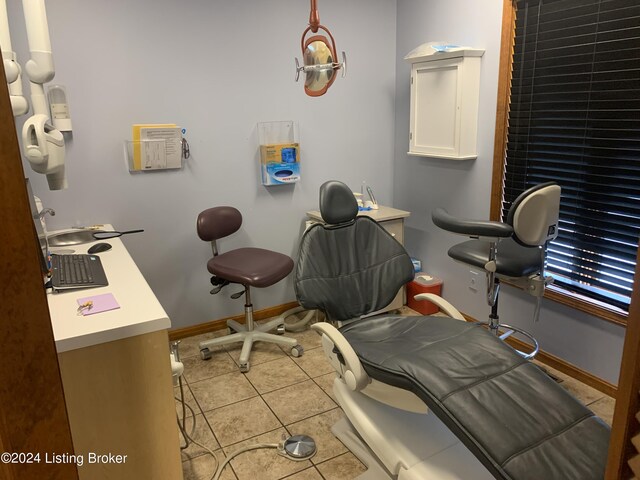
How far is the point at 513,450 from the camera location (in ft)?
4.57

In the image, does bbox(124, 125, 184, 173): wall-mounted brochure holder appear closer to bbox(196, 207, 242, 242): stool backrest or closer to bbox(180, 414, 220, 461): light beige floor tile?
bbox(196, 207, 242, 242): stool backrest

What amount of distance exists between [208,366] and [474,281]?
1829mm

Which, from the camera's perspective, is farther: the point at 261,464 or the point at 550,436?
the point at 261,464

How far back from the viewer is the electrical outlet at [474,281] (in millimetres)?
3264

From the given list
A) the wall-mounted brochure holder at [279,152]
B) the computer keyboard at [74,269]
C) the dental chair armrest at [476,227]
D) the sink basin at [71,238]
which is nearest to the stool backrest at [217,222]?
the wall-mounted brochure holder at [279,152]

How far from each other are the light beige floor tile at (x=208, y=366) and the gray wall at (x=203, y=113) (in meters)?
0.38

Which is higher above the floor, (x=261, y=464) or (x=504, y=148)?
(x=504, y=148)

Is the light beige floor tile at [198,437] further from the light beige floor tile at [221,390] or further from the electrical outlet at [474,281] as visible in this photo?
the electrical outlet at [474,281]

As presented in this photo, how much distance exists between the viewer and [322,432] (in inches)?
91.2

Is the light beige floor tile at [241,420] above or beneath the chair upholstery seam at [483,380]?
beneath

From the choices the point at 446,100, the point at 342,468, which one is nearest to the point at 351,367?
the point at 342,468

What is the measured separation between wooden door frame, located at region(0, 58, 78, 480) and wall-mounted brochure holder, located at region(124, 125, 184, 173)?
87.6 inches

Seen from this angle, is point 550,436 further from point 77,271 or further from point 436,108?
point 436,108

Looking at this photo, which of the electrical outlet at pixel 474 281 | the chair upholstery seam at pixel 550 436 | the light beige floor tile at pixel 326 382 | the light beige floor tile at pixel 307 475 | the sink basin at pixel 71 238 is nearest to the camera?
the chair upholstery seam at pixel 550 436
